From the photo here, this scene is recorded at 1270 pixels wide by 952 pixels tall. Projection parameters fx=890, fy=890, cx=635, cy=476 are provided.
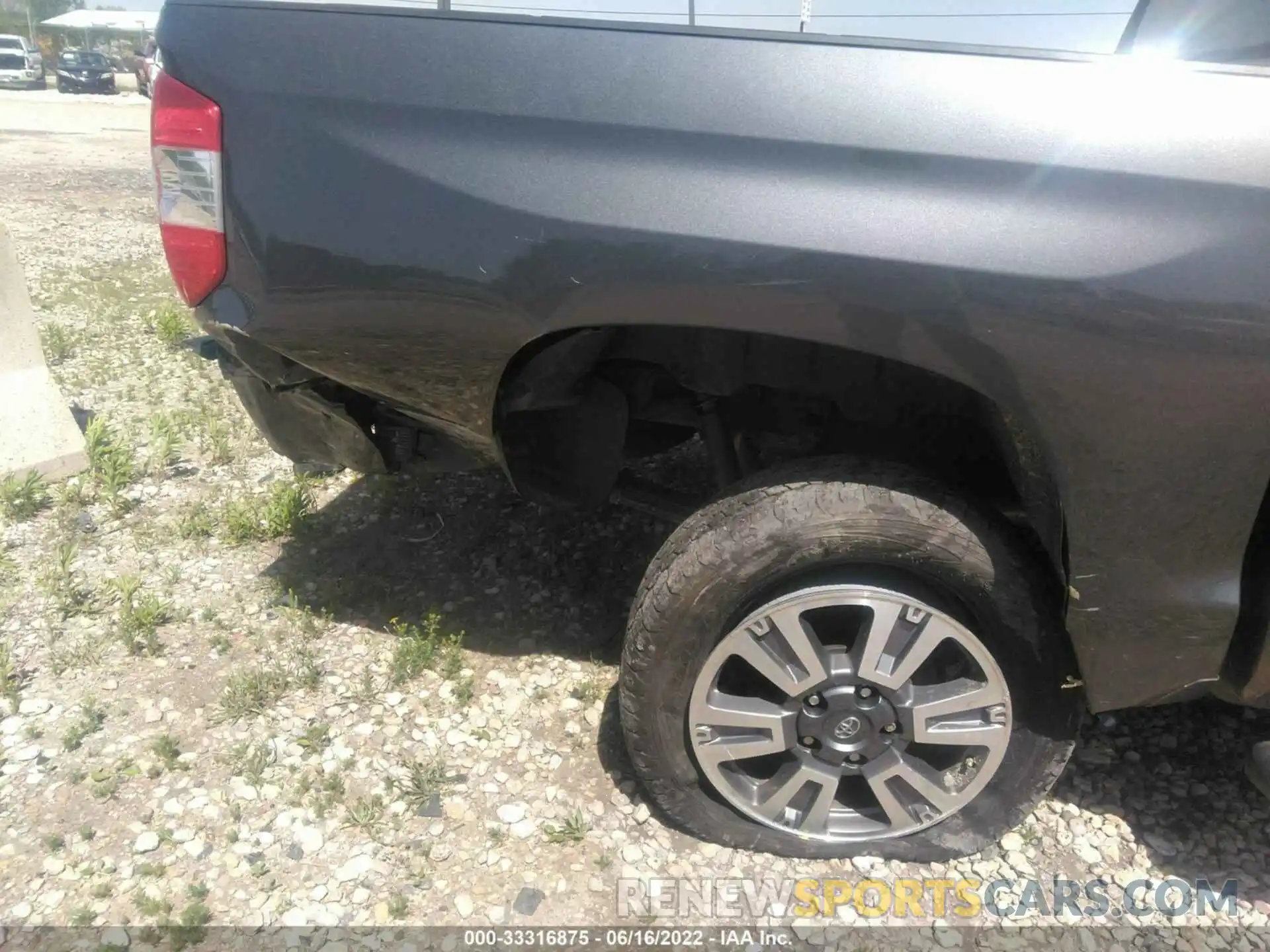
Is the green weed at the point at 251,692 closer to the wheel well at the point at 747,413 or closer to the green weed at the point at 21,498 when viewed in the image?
the wheel well at the point at 747,413

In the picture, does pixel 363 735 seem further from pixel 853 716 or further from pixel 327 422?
pixel 853 716

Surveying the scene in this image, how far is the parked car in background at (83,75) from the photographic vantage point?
28.3 m

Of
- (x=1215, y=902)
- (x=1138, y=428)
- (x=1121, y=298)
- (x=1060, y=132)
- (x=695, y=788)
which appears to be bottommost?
(x=1215, y=902)

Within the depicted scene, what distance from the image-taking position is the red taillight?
1850 millimetres

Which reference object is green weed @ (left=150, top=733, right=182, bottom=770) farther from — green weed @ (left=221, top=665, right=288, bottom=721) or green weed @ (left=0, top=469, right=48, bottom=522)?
green weed @ (left=0, top=469, right=48, bottom=522)

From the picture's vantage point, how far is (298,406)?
2.33 m

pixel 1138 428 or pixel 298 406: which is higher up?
pixel 1138 428

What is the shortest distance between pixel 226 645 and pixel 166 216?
1408 millimetres

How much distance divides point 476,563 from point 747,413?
1327 millimetres

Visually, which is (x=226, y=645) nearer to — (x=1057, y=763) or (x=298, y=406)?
(x=298, y=406)

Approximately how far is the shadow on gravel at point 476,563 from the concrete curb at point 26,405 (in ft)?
3.72

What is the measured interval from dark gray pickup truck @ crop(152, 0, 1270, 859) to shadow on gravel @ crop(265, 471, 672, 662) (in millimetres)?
869

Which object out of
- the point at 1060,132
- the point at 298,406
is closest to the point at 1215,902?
the point at 1060,132

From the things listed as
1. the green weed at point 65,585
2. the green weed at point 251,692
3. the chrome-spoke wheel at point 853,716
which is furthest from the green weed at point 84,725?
the chrome-spoke wheel at point 853,716
